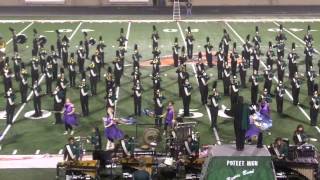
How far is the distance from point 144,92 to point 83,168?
8009 millimetres

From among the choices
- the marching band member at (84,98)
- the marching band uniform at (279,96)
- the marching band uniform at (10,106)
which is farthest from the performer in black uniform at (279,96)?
the marching band uniform at (10,106)

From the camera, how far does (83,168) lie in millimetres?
10945

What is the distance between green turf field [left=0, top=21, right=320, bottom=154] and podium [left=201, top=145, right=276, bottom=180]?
17.3ft

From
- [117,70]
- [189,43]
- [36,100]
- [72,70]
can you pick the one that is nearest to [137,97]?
[36,100]

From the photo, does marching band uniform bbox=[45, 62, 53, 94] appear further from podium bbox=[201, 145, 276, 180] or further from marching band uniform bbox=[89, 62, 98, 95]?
podium bbox=[201, 145, 276, 180]

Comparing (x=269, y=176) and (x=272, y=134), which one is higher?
(x=269, y=176)

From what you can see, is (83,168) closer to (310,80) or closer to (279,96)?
(279,96)

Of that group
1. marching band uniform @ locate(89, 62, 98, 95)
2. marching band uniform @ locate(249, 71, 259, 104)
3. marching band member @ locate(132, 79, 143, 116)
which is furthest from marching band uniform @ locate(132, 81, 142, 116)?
marching band uniform @ locate(249, 71, 259, 104)

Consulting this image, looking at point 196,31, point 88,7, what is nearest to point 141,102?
point 196,31

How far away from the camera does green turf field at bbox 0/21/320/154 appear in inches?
576

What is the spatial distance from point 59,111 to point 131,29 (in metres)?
16.4

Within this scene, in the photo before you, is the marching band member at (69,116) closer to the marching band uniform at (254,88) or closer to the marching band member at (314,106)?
the marching band uniform at (254,88)

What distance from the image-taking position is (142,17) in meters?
36.7

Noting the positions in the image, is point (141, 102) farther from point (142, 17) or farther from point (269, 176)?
point (142, 17)
